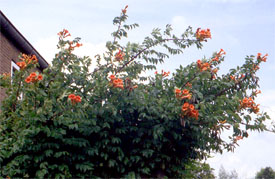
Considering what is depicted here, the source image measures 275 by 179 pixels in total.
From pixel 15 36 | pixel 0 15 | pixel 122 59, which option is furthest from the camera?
pixel 15 36

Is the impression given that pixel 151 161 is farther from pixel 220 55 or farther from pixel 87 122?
pixel 220 55

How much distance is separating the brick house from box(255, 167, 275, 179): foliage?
25199 mm

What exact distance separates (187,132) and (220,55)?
1.64m

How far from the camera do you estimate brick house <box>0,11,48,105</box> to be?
8.67 m

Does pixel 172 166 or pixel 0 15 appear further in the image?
pixel 0 15

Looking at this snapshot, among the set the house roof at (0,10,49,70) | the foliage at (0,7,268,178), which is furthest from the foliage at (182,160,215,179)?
the house roof at (0,10,49,70)

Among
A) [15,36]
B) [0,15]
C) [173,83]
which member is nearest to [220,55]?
[173,83]

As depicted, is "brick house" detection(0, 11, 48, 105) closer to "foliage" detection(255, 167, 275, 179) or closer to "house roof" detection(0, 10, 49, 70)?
"house roof" detection(0, 10, 49, 70)

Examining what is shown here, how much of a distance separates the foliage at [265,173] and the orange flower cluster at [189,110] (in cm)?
2760

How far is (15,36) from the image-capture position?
Answer: 30.8 ft

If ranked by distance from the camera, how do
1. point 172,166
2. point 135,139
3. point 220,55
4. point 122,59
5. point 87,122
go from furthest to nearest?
point 220,55, point 122,59, point 172,166, point 135,139, point 87,122

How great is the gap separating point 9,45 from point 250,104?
23.4ft

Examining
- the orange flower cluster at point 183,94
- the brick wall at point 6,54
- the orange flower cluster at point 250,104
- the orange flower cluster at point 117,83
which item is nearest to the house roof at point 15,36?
the brick wall at point 6,54

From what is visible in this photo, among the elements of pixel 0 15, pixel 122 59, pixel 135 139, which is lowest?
pixel 135 139
